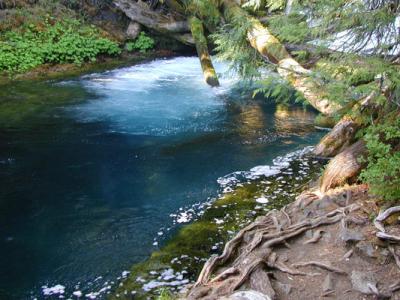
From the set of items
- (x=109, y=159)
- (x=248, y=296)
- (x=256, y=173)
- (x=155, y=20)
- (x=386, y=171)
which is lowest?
(x=109, y=159)

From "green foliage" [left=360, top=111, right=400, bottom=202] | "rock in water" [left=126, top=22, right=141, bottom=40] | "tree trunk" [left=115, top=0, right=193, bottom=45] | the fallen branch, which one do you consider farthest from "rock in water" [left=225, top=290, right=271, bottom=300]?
"rock in water" [left=126, top=22, right=141, bottom=40]

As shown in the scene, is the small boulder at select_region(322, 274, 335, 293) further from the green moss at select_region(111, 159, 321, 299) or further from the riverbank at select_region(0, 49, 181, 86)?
the riverbank at select_region(0, 49, 181, 86)

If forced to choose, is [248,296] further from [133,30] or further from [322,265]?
[133,30]

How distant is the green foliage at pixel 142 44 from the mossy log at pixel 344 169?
44.7ft

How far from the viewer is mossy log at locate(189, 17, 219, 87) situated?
15156 mm

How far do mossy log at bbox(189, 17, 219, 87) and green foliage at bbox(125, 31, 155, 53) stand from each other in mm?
2670

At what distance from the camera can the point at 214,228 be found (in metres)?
6.72

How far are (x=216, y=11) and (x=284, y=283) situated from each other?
1235 cm

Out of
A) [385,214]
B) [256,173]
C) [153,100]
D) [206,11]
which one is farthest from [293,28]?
[206,11]

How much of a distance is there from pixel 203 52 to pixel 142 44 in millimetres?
4437

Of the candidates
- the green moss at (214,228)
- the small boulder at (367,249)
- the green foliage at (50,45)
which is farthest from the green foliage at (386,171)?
the green foliage at (50,45)

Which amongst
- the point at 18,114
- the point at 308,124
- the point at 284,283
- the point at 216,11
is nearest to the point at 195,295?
the point at 284,283

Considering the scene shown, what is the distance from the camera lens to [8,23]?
17422 mm

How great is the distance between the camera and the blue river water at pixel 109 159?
20.4ft
